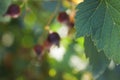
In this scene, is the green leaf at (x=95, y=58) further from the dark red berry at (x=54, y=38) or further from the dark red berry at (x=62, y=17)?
the dark red berry at (x=62, y=17)

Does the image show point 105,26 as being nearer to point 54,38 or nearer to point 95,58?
point 95,58

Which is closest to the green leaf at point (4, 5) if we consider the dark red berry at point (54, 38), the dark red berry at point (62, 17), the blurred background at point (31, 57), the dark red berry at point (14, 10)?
the dark red berry at point (14, 10)

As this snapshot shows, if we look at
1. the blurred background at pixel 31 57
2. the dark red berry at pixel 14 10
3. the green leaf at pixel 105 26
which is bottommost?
the blurred background at pixel 31 57

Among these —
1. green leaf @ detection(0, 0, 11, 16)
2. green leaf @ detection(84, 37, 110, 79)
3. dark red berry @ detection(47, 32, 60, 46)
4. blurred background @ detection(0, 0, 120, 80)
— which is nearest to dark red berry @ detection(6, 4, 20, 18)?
green leaf @ detection(0, 0, 11, 16)

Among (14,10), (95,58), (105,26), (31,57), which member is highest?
(105,26)

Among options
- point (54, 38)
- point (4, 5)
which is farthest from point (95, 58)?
point (4, 5)

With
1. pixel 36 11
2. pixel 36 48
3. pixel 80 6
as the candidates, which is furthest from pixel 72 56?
pixel 80 6
